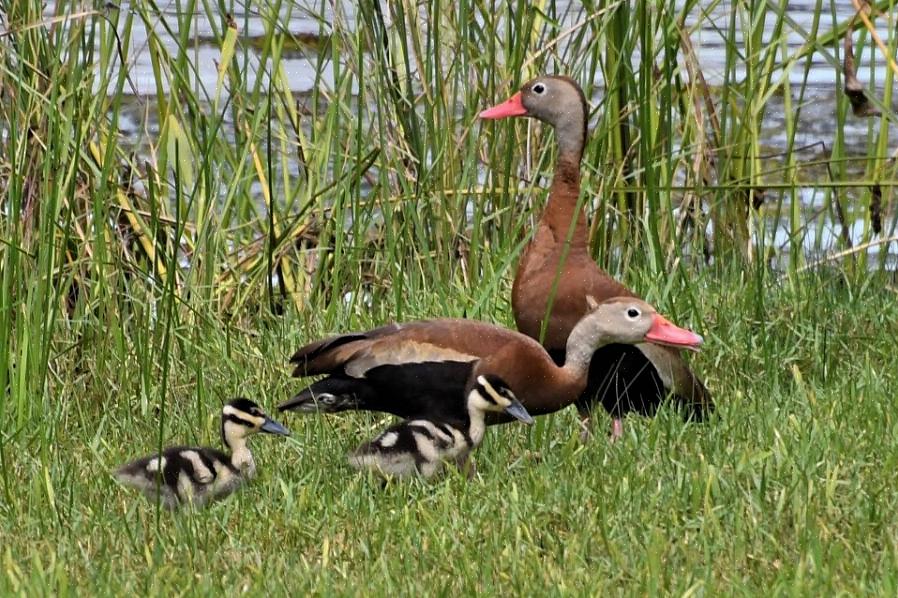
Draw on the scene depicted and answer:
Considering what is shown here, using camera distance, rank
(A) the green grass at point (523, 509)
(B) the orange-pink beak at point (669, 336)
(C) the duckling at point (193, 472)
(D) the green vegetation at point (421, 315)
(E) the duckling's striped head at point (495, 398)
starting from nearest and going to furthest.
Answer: (A) the green grass at point (523, 509), (D) the green vegetation at point (421, 315), (C) the duckling at point (193, 472), (E) the duckling's striped head at point (495, 398), (B) the orange-pink beak at point (669, 336)

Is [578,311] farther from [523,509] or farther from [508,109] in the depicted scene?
[523,509]

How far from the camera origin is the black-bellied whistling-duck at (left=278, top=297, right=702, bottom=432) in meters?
4.96

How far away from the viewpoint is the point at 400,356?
195 inches

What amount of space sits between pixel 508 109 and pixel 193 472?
203 centimetres

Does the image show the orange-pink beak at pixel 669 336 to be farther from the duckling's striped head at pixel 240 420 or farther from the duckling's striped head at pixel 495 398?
the duckling's striped head at pixel 240 420

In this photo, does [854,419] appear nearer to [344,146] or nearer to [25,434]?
[25,434]

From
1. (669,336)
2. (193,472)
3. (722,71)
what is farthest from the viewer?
(722,71)

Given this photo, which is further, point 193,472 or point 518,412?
point 518,412

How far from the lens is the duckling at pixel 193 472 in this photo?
174 inches

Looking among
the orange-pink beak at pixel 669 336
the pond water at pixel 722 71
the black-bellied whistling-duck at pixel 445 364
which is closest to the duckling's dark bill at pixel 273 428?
the black-bellied whistling-duck at pixel 445 364

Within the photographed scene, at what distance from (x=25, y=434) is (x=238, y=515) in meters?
1.07

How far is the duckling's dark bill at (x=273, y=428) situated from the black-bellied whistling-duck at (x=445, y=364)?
0.60 ft

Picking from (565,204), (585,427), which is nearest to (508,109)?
(565,204)

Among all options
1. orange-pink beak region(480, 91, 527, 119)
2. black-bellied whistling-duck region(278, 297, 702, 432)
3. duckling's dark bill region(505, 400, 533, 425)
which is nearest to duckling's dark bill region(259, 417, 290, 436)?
black-bellied whistling-duck region(278, 297, 702, 432)
